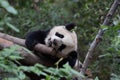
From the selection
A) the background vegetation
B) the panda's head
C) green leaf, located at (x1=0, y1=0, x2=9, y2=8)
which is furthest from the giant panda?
green leaf, located at (x1=0, y1=0, x2=9, y2=8)

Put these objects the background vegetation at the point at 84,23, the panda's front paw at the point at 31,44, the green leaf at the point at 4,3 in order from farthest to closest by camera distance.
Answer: the background vegetation at the point at 84,23
the panda's front paw at the point at 31,44
the green leaf at the point at 4,3

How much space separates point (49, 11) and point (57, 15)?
0.17 metres

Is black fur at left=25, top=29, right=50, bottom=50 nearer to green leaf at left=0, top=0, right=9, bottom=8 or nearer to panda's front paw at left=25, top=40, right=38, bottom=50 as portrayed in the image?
panda's front paw at left=25, top=40, right=38, bottom=50

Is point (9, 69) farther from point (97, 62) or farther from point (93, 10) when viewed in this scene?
point (93, 10)

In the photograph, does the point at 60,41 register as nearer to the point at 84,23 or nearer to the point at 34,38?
the point at 34,38

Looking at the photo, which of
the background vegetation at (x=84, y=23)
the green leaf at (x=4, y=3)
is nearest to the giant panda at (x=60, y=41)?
the background vegetation at (x=84, y=23)

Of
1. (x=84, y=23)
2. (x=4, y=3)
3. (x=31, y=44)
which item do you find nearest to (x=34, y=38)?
(x=31, y=44)

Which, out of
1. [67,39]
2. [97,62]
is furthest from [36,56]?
[97,62]

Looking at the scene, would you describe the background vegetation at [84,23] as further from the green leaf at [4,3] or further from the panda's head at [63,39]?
the green leaf at [4,3]

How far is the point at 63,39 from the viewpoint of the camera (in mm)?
3561

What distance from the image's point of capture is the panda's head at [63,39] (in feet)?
11.4

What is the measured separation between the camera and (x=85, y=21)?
5539 millimetres

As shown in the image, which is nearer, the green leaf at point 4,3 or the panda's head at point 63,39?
the green leaf at point 4,3

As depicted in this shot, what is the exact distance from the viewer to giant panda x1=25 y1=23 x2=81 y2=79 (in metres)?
3.48
